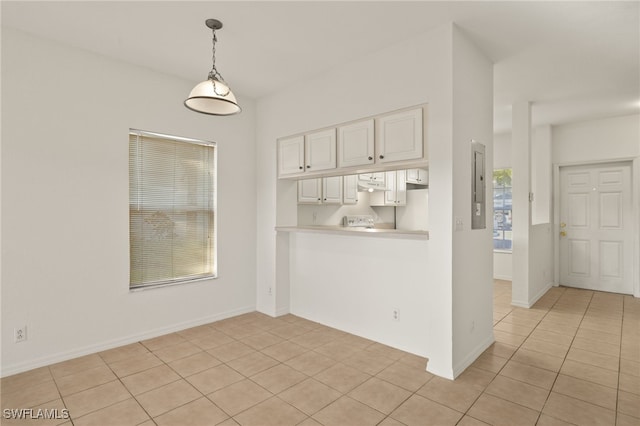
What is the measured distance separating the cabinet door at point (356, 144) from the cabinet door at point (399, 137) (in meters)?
0.09

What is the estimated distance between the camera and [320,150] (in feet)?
12.4

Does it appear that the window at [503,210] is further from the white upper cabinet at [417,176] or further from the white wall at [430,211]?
the white wall at [430,211]

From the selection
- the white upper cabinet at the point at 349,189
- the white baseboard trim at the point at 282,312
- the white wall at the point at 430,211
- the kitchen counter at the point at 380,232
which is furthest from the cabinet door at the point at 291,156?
the white baseboard trim at the point at 282,312

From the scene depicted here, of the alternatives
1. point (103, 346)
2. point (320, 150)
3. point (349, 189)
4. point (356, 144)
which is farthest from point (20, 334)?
point (349, 189)

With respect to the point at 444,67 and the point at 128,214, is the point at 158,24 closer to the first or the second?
the point at 128,214

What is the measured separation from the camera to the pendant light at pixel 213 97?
2.42m

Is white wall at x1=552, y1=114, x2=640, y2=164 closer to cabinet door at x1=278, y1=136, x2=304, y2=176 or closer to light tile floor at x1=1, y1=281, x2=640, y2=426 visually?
light tile floor at x1=1, y1=281, x2=640, y2=426

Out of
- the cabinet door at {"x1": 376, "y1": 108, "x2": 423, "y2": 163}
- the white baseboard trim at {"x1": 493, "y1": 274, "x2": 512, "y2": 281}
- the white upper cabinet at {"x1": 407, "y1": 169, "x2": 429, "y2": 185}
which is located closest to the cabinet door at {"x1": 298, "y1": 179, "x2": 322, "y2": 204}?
the cabinet door at {"x1": 376, "y1": 108, "x2": 423, "y2": 163}

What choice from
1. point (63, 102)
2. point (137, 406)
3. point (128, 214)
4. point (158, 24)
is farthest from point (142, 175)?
point (137, 406)

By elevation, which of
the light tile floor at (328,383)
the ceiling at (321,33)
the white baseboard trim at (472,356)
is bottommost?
the light tile floor at (328,383)

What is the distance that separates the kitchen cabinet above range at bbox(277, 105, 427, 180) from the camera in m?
2.99

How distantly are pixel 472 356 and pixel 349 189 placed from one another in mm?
2848

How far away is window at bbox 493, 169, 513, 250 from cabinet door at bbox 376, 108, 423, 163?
4617 mm

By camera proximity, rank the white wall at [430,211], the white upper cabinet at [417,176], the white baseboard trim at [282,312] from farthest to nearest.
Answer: the white upper cabinet at [417,176]
the white baseboard trim at [282,312]
the white wall at [430,211]
